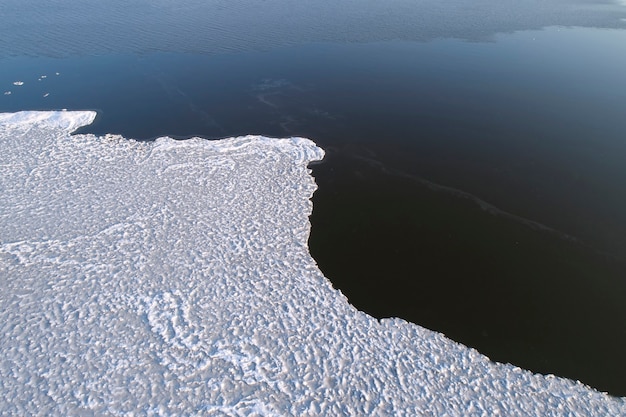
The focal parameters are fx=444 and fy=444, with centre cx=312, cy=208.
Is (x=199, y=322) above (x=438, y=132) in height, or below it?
below

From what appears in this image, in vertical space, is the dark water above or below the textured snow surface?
above

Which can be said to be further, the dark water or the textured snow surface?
the dark water

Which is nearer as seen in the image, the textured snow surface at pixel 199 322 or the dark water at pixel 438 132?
the textured snow surface at pixel 199 322

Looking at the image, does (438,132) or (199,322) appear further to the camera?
(438,132)

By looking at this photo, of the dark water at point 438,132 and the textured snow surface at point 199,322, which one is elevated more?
the dark water at point 438,132
